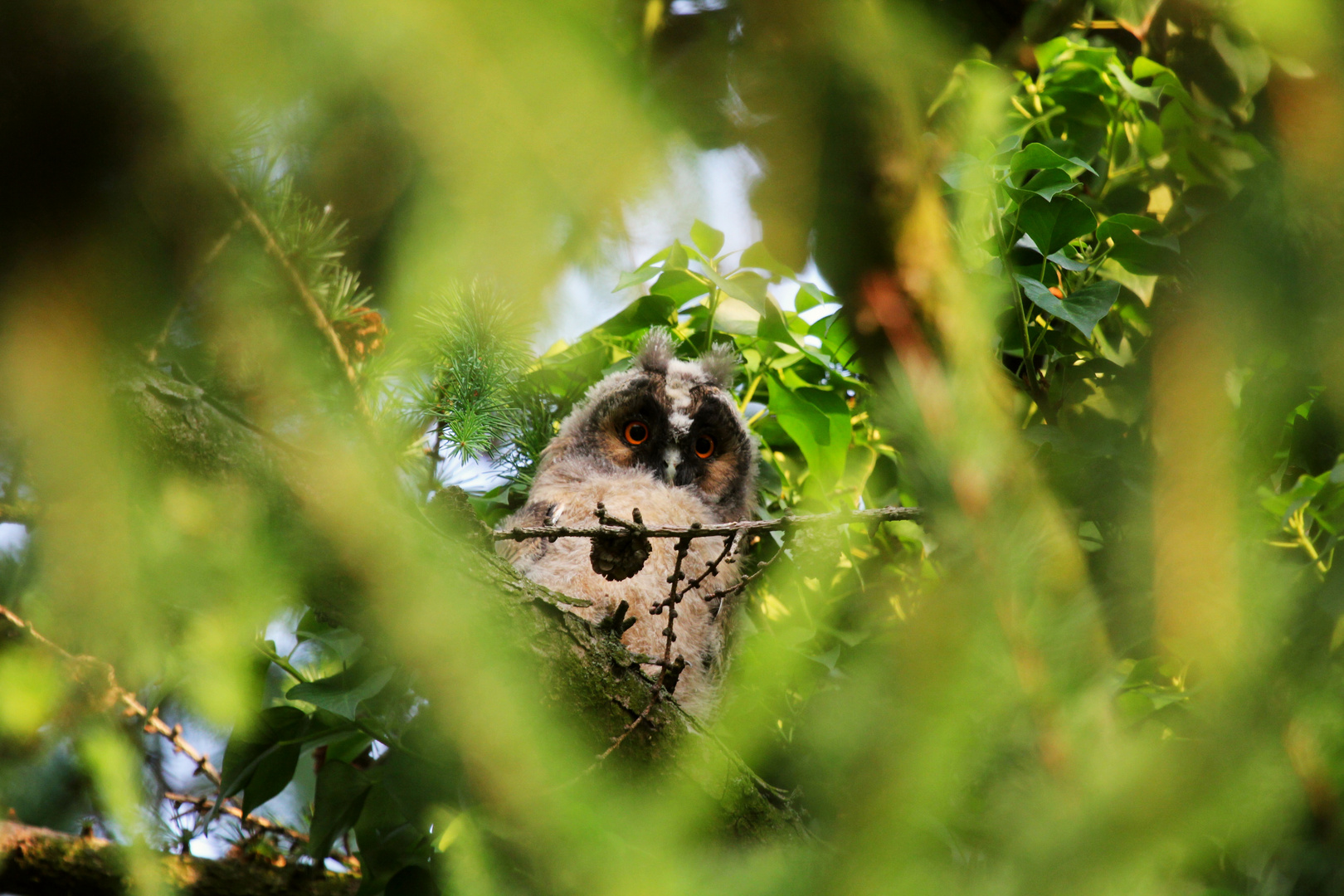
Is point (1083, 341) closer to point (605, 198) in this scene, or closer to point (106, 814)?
point (605, 198)

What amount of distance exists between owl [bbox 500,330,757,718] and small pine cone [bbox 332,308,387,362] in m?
1.33

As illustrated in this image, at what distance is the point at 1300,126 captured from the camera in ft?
2.90

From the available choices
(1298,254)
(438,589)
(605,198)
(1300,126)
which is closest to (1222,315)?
(1298,254)

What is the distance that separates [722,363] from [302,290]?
6.41ft

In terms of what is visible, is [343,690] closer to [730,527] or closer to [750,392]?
[730,527]

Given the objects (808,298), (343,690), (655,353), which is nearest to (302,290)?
(343,690)

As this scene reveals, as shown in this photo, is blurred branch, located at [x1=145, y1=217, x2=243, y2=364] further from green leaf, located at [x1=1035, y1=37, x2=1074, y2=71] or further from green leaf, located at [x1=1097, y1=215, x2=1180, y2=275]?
green leaf, located at [x1=1035, y1=37, x2=1074, y2=71]

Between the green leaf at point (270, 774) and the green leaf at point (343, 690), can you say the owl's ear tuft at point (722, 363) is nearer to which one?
the green leaf at point (343, 690)

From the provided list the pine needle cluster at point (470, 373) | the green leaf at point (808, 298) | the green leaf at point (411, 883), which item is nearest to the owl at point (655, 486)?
the green leaf at point (808, 298)

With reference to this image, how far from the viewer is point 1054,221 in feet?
5.08

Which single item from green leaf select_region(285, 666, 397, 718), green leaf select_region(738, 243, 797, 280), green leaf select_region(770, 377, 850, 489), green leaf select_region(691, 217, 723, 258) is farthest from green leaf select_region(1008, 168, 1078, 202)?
green leaf select_region(285, 666, 397, 718)

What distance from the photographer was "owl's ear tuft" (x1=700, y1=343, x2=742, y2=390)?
2.69 m

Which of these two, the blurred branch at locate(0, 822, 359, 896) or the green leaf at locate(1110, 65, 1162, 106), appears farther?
the blurred branch at locate(0, 822, 359, 896)

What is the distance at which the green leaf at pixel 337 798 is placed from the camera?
1.96 m
